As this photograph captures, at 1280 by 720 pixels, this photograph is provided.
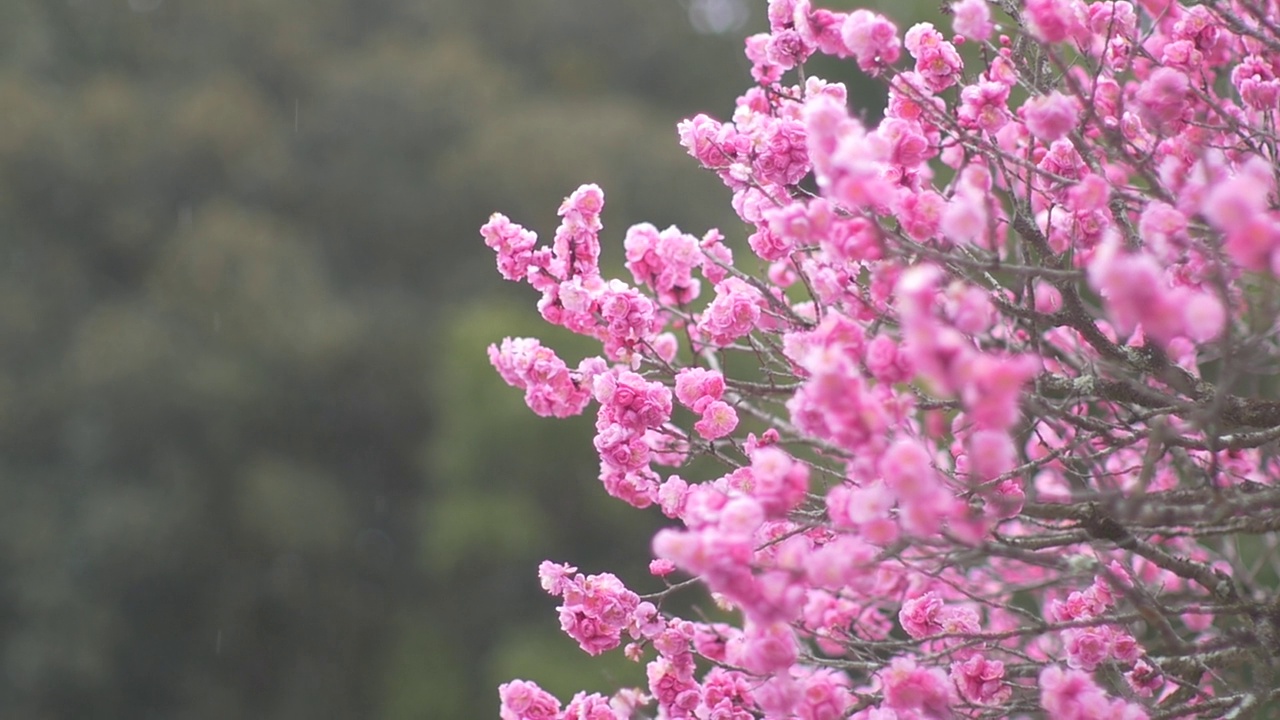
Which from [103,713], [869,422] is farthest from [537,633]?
[869,422]

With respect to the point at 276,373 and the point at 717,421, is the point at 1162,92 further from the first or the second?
the point at 276,373

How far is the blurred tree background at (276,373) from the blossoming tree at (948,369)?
497 centimetres

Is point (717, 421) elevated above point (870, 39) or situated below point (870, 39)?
below

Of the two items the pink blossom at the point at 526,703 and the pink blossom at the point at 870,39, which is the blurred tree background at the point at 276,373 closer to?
the pink blossom at the point at 526,703

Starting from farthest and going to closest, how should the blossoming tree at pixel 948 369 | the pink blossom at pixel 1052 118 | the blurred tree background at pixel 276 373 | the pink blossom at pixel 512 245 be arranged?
the blurred tree background at pixel 276 373, the pink blossom at pixel 512 245, the pink blossom at pixel 1052 118, the blossoming tree at pixel 948 369

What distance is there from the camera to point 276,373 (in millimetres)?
9094

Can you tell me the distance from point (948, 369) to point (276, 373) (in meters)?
8.57

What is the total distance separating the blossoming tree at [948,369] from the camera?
1253 mm

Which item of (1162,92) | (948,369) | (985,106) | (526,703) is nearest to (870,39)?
(985,106)

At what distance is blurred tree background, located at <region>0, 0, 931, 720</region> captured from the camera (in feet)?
26.2

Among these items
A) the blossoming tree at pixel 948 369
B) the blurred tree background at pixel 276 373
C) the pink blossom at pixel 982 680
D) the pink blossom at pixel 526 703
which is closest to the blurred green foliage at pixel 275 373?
the blurred tree background at pixel 276 373

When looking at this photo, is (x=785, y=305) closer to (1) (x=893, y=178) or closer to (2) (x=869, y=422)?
(1) (x=893, y=178)

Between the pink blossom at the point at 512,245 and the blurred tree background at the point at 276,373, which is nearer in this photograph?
the pink blossom at the point at 512,245

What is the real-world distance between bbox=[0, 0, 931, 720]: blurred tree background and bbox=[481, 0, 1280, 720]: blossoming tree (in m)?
4.97
